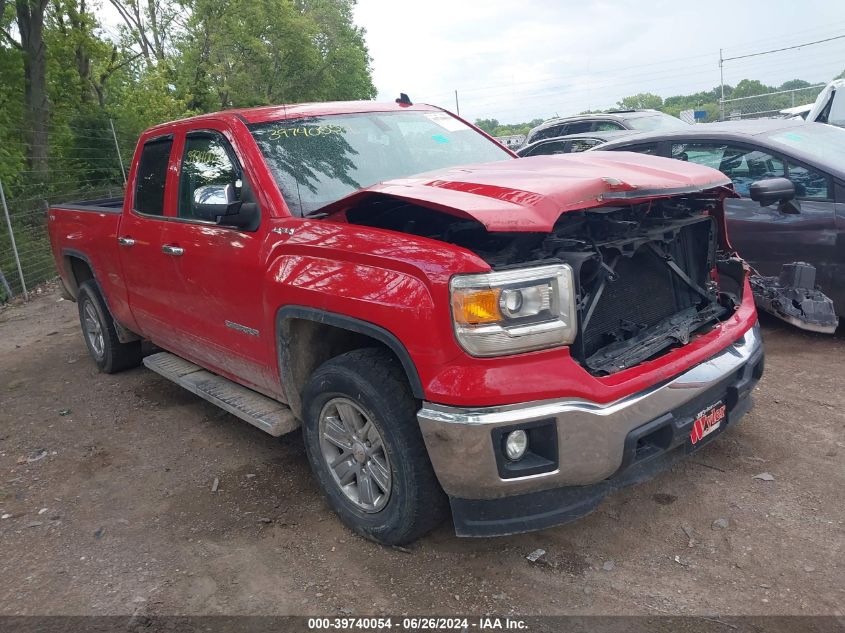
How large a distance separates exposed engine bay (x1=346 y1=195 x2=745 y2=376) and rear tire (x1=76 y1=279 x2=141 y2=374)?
3.51 meters

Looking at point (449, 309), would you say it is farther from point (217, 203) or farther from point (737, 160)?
point (737, 160)

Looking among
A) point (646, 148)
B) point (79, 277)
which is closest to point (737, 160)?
point (646, 148)

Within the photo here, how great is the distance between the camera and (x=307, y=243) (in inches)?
116

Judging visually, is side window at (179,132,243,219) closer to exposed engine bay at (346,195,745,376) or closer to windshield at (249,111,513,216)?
windshield at (249,111,513,216)

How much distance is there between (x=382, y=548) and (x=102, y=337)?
3.85 m

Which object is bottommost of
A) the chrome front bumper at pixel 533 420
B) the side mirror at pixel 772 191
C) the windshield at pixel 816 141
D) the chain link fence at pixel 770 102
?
the chrome front bumper at pixel 533 420

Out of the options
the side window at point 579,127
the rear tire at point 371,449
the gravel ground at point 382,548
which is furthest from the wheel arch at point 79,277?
the side window at point 579,127

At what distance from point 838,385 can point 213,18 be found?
27200mm

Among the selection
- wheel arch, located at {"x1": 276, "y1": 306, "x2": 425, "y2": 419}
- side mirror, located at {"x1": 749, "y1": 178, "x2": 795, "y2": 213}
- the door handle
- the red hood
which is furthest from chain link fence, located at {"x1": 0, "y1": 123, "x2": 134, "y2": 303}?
side mirror, located at {"x1": 749, "y1": 178, "x2": 795, "y2": 213}

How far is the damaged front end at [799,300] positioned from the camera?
480cm

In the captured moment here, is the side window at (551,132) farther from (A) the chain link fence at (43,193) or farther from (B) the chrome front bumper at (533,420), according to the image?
(B) the chrome front bumper at (533,420)

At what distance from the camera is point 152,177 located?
14.6ft

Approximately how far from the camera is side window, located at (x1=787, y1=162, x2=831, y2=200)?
488 centimetres

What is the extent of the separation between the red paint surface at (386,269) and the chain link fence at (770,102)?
21.4m
